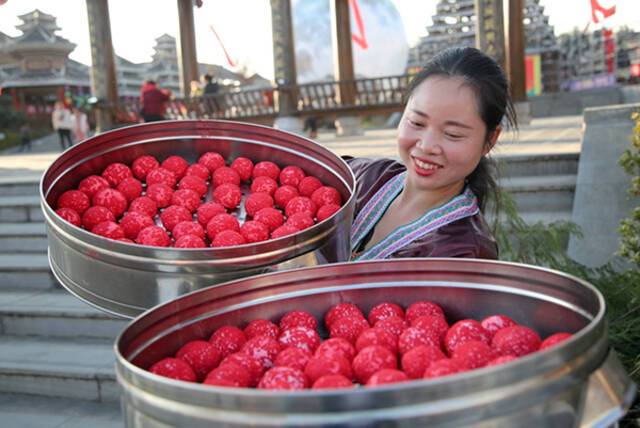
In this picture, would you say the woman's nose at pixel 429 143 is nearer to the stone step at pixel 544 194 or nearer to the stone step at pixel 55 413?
the stone step at pixel 55 413

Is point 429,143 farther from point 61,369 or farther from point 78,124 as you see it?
point 78,124

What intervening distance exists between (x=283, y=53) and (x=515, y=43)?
402 cm

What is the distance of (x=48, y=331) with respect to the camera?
3738 millimetres

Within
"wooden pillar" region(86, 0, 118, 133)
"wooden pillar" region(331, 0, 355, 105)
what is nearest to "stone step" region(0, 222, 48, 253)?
"wooden pillar" region(86, 0, 118, 133)

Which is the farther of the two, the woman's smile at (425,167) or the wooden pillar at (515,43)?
the wooden pillar at (515,43)

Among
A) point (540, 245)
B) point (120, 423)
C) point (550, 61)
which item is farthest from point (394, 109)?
point (550, 61)

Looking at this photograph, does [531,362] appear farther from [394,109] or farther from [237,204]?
[394,109]

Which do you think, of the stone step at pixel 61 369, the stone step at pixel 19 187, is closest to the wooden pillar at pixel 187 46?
the stone step at pixel 19 187

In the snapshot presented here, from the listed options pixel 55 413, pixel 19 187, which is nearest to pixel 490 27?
pixel 19 187

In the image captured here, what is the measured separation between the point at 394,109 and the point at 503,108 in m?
9.44

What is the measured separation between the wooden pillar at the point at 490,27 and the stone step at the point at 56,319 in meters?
7.68

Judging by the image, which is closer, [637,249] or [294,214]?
[294,214]

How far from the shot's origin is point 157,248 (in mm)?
1187

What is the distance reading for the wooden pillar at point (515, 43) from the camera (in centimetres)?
951
